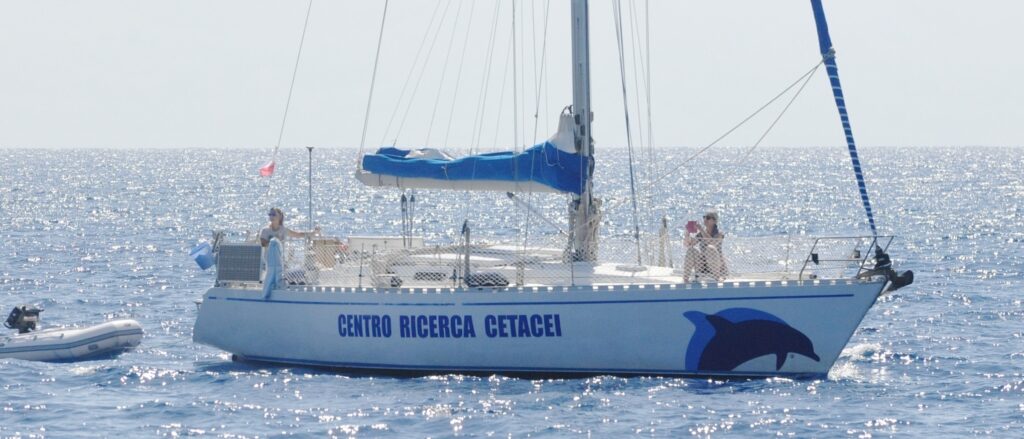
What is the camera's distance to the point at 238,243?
27.2 metres

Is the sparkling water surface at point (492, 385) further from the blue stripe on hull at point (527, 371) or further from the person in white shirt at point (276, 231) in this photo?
the person in white shirt at point (276, 231)

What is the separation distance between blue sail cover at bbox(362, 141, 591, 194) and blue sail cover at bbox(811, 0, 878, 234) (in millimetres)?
4068

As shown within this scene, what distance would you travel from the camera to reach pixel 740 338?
2458 centimetres

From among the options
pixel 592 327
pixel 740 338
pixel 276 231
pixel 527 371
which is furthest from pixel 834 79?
pixel 276 231

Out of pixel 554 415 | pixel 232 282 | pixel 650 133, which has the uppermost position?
pixel 650 133

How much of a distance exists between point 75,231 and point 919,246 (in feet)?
105

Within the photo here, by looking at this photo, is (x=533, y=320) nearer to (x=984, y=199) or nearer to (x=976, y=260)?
(x=976, y=260)

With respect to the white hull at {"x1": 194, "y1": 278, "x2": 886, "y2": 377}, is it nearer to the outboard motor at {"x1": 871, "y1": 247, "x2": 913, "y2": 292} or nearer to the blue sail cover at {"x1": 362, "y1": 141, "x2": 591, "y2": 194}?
the outboard motor at {"x1": 871, "y1": 247, "x2": 913, "y2": 292}

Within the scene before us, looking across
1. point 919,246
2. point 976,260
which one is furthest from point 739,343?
point 919,246

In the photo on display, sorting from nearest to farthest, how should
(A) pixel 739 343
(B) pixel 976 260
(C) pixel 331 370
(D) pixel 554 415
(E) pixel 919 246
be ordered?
(D) pixel 554 415
(A) pixel 739 343
(C) pixel 331 370
(B) pixel 976 260
(E) pixel 919 246

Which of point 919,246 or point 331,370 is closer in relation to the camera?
point 331,370

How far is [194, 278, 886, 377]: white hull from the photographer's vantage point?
24.4 meters

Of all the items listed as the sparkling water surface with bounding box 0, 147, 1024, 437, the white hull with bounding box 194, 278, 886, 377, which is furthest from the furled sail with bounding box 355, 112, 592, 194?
the white hull with bounding box 194, 278, 886, 377

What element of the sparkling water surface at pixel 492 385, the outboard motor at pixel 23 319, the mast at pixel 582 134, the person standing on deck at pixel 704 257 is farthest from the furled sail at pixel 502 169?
the outboard motor at pixel 23 319
